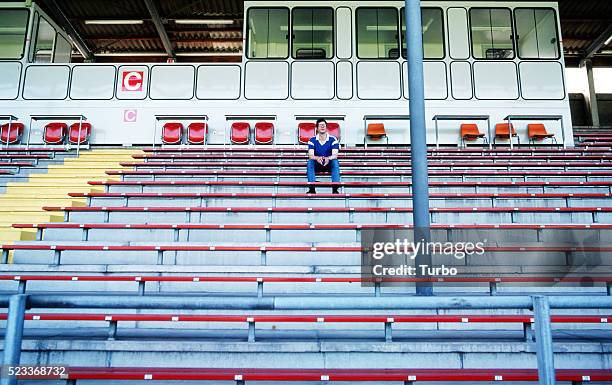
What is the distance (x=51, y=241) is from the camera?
403cm

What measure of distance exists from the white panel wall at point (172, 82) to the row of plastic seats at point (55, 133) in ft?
4.09

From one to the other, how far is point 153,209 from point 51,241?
2.91ft

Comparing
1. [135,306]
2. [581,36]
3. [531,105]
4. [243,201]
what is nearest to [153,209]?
[243,201]

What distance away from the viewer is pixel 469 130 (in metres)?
7.45

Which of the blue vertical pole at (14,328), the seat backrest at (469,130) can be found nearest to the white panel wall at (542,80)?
the seat backrest at (469,130)

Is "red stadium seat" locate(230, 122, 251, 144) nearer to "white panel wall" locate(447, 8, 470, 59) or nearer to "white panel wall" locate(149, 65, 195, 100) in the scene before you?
"white panel wall" locate(149, 65, 195, 100)

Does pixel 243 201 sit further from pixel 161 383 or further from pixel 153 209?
pixel 161 383

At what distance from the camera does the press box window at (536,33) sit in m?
8.06

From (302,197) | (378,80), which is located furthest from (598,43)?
(302,197)

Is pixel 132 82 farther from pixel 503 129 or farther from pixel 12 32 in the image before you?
pixel 503 129

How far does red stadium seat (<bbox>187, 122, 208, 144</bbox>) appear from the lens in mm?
7668

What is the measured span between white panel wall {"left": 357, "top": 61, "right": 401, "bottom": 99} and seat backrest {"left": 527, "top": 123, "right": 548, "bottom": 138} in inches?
84.1

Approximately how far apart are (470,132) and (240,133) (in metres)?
3.65

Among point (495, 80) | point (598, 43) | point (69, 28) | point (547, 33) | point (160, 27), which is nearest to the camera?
point (495, 80)
